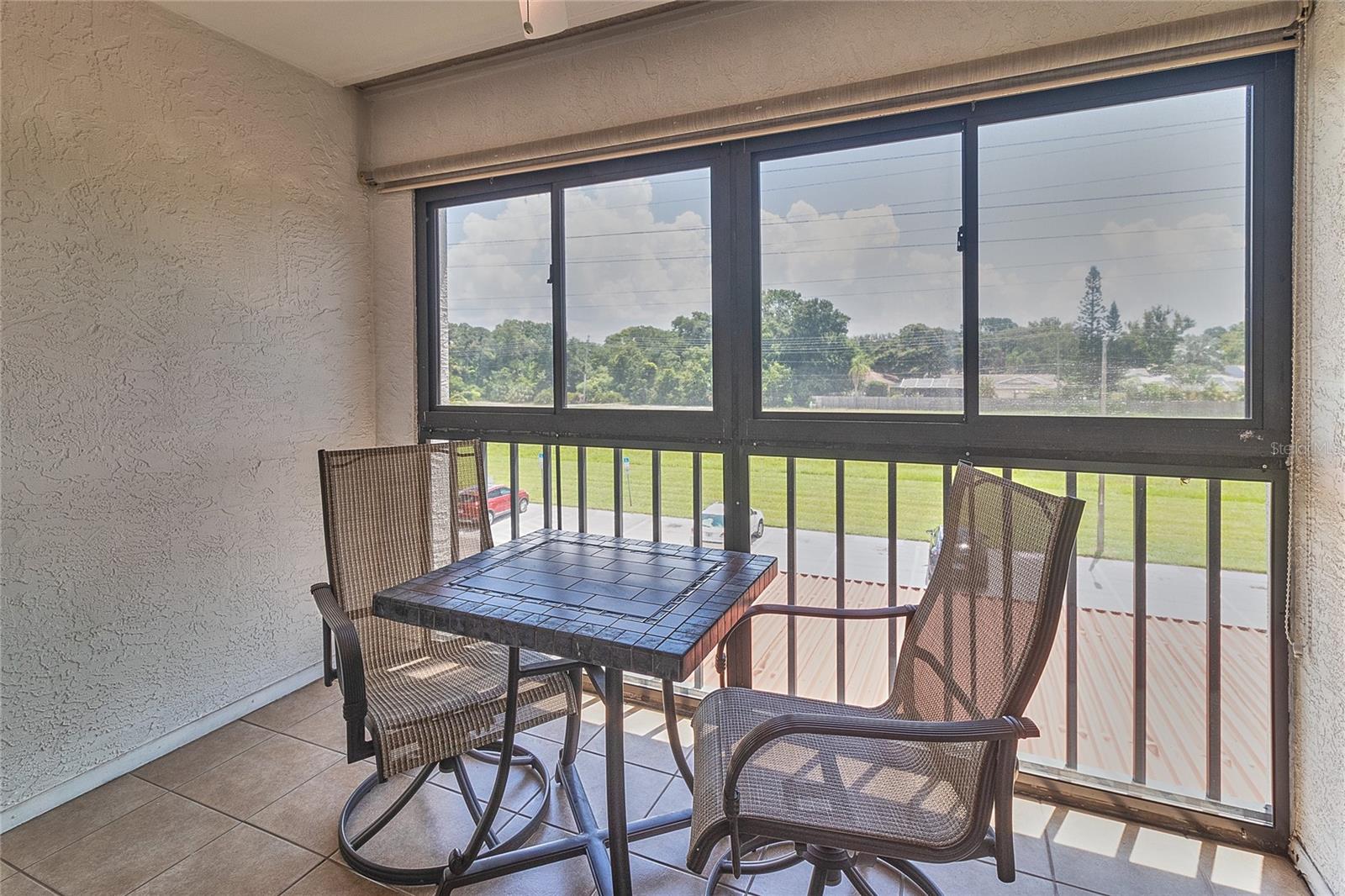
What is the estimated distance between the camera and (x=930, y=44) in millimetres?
1938

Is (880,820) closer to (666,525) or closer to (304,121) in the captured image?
(666,525)

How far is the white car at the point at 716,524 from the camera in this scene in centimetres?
237

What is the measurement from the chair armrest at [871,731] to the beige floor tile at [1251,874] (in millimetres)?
1109

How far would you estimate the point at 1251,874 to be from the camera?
Result: 1641mm

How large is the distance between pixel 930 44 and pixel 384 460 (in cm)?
222

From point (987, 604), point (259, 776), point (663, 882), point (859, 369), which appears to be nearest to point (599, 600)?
point (663, 882)

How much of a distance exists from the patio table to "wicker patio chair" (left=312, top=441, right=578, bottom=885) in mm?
155

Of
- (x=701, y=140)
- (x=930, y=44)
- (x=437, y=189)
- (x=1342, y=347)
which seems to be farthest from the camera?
(x=437, y=189)

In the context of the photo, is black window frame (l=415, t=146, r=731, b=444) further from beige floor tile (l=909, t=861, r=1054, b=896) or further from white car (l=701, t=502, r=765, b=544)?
beige floor tile (l=909, t=861, r=1054, b=896)

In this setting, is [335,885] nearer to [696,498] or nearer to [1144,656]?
[696,498]

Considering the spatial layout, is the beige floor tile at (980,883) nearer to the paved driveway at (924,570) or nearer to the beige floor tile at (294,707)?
the paved driveway at (924,570)

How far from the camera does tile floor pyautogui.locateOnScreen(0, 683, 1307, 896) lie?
164cm

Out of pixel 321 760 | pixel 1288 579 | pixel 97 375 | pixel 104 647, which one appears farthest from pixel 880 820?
pixel 97 375

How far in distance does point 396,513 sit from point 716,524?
3.83ft
